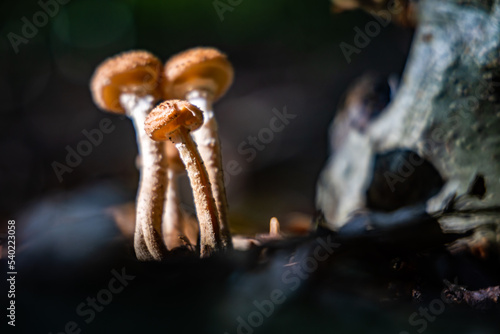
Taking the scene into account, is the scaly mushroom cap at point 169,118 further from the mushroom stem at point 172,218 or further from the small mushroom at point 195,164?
the mushroom stem at point 172,218

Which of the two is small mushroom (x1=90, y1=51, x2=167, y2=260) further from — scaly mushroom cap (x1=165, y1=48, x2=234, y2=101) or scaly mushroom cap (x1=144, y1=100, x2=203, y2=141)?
scaly mushroom cap (x1=144, y1=100, x2=203, y2=141)

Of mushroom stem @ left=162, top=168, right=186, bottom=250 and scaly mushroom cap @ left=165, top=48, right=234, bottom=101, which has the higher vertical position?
scaly mushroom cap @ left=165, top=48, right=234, bottom=101

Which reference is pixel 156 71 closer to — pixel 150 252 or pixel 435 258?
pixel 150 252

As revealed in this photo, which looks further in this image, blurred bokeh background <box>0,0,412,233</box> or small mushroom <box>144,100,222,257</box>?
blurred bokeh background <box>0,0,412,233</box>

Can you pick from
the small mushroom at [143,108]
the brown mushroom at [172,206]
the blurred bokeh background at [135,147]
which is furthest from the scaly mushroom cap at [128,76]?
the blurred bokeh background at [135,147]

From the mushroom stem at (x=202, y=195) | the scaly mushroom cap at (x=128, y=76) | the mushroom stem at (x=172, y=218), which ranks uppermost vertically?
the scaly mushroom cap at (x=128, y=76)

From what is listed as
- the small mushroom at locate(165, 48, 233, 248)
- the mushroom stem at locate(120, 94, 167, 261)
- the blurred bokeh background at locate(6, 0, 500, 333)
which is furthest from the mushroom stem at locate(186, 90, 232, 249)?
the blurred bokeh background at locate(6, 0, 500, 333)

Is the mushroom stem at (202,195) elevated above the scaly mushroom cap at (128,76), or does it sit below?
below

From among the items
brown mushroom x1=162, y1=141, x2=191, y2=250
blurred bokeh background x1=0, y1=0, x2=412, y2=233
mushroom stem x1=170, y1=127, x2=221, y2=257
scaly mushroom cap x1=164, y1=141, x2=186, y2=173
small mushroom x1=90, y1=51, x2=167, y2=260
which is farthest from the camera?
blurred bokeh background x1=0, y1=0, x2=412, y2=233

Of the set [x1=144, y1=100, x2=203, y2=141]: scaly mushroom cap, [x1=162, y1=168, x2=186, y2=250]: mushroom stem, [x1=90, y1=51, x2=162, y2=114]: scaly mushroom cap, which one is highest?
[x1=90, y1=51, x2=162, y2=114]: scaly mushroom cap
